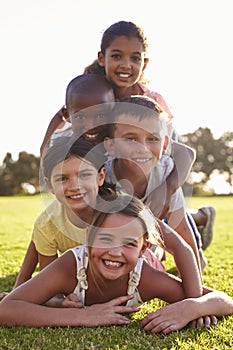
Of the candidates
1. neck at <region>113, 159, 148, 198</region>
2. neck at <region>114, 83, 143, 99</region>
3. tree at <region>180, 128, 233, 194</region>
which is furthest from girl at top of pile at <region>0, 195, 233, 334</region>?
tree at <region>180, 128, 233, 194</region>

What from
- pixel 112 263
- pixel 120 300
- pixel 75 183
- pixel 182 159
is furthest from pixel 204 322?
pixel 182 159

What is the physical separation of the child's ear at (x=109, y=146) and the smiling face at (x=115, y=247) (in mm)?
993

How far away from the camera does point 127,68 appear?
4430 millimetres

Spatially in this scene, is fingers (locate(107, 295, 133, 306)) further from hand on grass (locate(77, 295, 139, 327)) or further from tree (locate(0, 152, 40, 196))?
tree (locate(0, 152, 40, 196))

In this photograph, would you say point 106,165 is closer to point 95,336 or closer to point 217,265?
point 95,336

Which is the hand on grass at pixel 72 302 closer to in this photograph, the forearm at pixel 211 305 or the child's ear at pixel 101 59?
the forearm at pixel 211 305

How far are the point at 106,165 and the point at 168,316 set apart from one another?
1.53 m

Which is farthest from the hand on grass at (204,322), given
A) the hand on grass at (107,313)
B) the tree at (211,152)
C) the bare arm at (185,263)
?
the tree at (211,152)

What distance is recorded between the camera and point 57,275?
130 inches

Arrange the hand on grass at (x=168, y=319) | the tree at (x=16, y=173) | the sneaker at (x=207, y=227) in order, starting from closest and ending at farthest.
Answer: the hand on grass at (x=168, y=319), the sneaker at (x=207, y=227), the tree at (x=16, y=173)

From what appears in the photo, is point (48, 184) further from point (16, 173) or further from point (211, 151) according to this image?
point (211, 151)

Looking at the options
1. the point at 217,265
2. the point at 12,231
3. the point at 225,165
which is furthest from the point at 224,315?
the point at 225,165

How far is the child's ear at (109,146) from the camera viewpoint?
4.25m

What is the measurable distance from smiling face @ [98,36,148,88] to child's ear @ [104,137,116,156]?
1.73 ft
